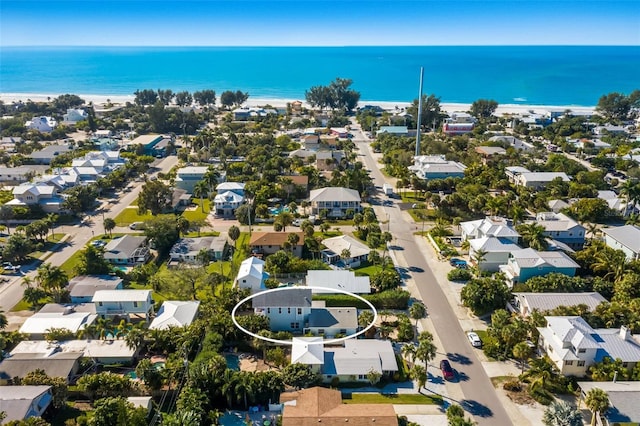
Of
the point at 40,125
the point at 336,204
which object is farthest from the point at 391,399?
the point at 40,125

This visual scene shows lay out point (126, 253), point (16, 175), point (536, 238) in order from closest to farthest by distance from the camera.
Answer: point (536, 238), point (126, 253), point (16, 175)

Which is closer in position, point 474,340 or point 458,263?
point 474,340

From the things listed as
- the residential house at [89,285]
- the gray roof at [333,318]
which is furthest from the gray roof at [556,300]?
the residential house at [89,285]

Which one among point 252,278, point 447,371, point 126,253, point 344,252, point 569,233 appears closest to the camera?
point 447,371

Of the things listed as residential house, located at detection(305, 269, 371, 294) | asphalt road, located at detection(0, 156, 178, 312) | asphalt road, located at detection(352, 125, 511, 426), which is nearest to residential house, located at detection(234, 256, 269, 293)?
residential house, located at detection(305, 269, 371, 294)

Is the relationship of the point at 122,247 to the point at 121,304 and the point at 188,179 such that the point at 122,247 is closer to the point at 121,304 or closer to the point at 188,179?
the point at 121,304

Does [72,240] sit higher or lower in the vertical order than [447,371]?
higher

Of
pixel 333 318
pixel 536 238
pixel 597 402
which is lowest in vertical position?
pixel 333 318
